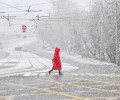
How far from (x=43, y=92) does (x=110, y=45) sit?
31.2 m

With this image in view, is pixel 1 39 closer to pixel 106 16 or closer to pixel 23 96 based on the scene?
pixel 106 16

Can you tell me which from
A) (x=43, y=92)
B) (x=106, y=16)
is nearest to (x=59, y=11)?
(x=106, y=16)

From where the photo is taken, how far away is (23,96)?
14.0m

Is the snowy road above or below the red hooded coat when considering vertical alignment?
below

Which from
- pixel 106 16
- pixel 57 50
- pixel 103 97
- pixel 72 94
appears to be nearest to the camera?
pixel 103 97

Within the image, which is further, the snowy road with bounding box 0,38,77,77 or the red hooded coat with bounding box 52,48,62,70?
the snowy road with bounding box 0,38,77,77

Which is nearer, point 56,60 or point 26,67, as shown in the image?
point 56,60

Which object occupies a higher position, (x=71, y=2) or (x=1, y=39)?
(x=71, y=2)

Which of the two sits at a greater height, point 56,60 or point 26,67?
point 56,60

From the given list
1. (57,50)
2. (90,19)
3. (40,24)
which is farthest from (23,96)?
(40,24)

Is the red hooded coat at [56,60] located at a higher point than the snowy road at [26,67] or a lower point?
higher

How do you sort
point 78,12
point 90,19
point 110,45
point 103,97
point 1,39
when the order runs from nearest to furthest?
point 103,97 < point 110,45 < point 90,19 < point 78,12 < point 1,39

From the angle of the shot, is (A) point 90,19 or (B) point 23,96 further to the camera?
(A) point 90,19

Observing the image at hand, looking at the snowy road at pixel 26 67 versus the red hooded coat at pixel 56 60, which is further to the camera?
the snowy road at pixel 26 67
